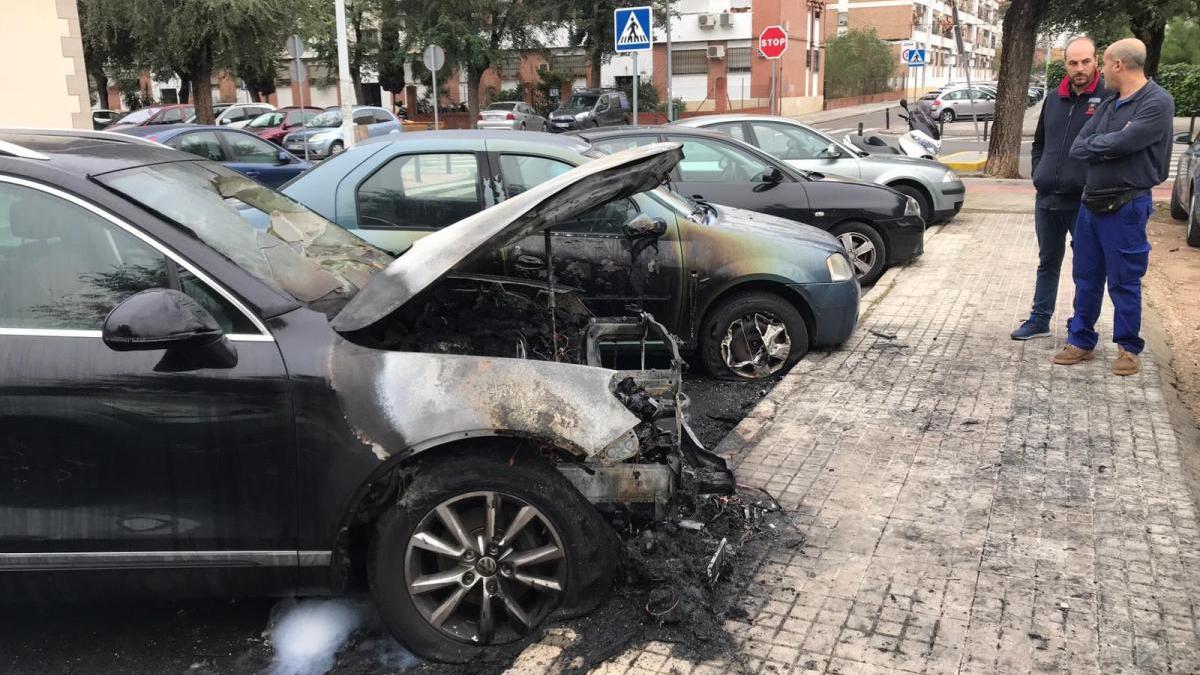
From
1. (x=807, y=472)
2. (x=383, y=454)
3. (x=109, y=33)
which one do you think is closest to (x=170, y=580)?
(x=383, y=454)

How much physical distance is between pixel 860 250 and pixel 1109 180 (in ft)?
11.5

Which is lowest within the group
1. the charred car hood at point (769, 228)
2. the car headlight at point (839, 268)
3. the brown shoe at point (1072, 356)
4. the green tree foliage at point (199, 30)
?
the brown shoe at point (1072, 356)

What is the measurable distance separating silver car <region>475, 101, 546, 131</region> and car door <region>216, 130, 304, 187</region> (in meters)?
17.4

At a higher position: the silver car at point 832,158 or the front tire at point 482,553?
the silver car at point 832,158

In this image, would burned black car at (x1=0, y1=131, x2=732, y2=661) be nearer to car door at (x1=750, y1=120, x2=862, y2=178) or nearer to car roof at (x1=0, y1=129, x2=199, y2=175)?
car roof at (x1=0, y1=129, x2=199, y2=175)

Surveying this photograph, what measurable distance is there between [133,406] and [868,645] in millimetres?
2477

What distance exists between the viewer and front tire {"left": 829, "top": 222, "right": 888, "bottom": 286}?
9.09 metres

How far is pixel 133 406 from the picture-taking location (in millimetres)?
2896

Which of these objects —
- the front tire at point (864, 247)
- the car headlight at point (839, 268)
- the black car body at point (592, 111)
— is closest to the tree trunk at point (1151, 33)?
the front tire at point (864, 247)

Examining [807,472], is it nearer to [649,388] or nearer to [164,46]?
[649,388]

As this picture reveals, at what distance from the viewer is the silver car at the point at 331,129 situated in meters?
25.8

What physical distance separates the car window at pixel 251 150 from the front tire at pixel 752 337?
1060 cm

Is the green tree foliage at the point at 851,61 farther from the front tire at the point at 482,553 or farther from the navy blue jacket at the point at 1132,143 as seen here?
the front tire at the point at 482,553

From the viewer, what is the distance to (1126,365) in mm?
5934
